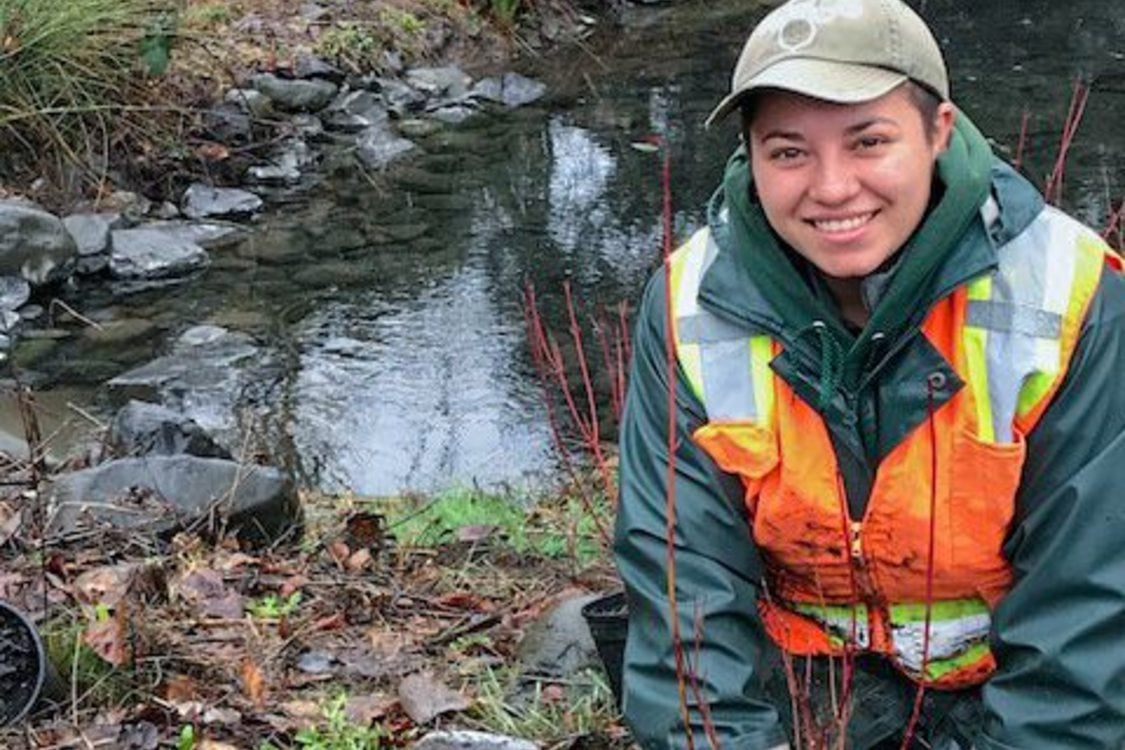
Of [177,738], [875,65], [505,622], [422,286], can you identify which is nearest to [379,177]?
[422,286]

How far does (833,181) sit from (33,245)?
618 cm

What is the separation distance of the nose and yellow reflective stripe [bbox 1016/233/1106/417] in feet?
1.08

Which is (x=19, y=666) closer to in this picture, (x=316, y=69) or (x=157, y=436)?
(x=157, y=436)

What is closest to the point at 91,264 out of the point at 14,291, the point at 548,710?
the point at 14,291

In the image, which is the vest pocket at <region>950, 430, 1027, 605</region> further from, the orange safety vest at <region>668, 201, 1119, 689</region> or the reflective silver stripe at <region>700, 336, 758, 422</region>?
the reflective silver stripe at <region>700, 336, 758, 422</region>

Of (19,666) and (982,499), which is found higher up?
(982,499)

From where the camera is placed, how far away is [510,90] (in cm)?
1135

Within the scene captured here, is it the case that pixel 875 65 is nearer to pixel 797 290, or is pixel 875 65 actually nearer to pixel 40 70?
pixel 797 290

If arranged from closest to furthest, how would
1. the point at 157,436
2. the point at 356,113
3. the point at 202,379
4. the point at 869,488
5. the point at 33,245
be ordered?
the point at 869,488 < the point at 157,436 < the point at 202,379 < the point at 33,245 < the point at 356,113

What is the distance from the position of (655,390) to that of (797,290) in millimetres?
275

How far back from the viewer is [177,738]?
3105 mm

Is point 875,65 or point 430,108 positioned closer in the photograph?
point 875,65

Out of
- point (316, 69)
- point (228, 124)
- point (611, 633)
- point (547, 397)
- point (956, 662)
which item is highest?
point (956, 662)

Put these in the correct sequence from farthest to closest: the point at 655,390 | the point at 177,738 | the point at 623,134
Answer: the point at 623,134
the point at 177,738
the point at 655,390
